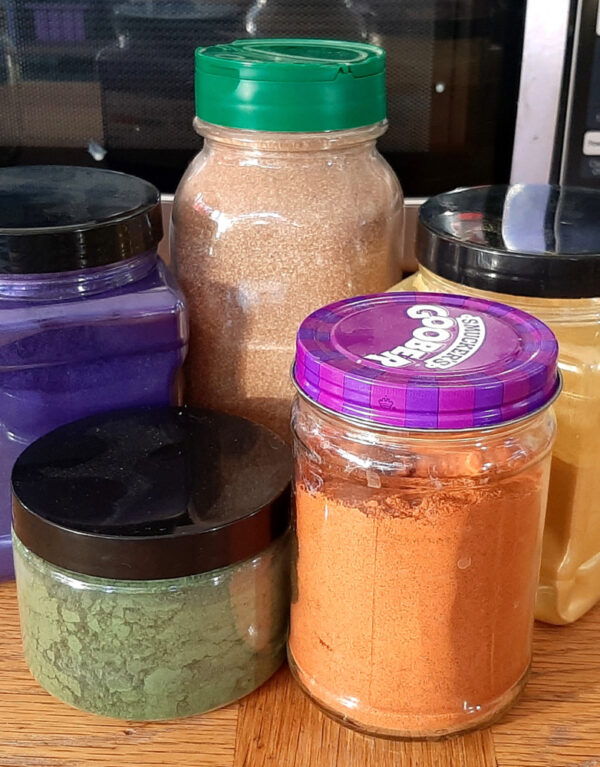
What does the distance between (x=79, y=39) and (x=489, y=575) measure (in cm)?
54

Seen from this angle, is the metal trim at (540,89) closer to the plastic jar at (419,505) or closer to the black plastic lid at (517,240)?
the black plastic lid at (517,240)

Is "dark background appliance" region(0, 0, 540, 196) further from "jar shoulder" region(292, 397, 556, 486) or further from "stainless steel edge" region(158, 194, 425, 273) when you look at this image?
"jar shoulder" region(292, 397, 556, 486)

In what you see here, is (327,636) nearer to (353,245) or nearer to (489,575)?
(489,575)

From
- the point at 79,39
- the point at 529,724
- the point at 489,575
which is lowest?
the point at 529,724

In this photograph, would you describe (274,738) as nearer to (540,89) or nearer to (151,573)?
(151,573)

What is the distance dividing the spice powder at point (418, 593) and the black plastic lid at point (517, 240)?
118mm

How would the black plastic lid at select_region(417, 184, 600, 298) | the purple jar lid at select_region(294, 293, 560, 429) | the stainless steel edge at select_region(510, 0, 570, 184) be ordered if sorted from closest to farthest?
the purple jar lid at select_region(294, 293, 560, 429) → the black plastic lid at select_region(417, 184, 600, 298) → the stainless steel edge at select_region(510, 0, 570, 184)

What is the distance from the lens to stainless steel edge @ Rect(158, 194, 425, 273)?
0.78 m

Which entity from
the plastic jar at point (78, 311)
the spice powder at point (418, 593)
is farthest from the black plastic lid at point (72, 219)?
the spice powder at point (418, 593)

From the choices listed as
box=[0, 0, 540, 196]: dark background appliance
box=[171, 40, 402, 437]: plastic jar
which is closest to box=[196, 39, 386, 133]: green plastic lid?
box=[171, 40, 402, 437]: plastic jar

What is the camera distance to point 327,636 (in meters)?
0.52

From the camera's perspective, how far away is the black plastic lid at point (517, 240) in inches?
21.6

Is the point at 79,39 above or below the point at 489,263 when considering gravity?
above

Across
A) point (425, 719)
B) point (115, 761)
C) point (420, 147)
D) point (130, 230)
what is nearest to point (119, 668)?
point (115, 761)
